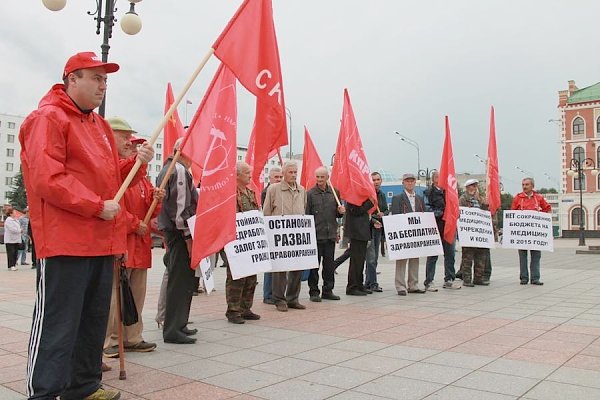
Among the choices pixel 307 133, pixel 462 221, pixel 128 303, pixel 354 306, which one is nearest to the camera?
pixel 128 303

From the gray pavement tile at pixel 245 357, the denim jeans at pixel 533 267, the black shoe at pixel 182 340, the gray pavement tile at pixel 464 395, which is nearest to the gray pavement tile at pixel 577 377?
the gray pavement tile at pixel 464 395

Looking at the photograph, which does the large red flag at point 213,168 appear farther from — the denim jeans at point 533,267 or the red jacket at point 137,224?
the denim jeans at point 533,267

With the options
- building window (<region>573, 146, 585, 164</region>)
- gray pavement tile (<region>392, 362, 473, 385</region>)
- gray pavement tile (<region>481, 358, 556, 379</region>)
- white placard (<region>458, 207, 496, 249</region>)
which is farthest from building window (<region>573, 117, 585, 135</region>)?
gray pavement tile (<region>392, 362, 473, 385</region>)

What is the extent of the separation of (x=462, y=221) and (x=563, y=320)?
4.06 m

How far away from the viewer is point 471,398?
3906mm

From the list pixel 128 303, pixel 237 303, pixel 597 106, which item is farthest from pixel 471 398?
pixel 597 106

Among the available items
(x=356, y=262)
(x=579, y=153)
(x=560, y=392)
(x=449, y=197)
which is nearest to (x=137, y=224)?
(x=560, y=392)

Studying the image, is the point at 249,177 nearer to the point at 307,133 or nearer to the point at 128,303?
the point at 128,303

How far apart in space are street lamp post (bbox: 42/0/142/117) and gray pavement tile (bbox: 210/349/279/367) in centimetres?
722

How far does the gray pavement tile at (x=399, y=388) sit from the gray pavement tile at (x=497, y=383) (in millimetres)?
275

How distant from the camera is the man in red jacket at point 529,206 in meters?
11.3

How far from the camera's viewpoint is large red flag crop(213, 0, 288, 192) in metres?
5.09

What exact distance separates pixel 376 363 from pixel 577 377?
166cm

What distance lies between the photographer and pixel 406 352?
535cm
